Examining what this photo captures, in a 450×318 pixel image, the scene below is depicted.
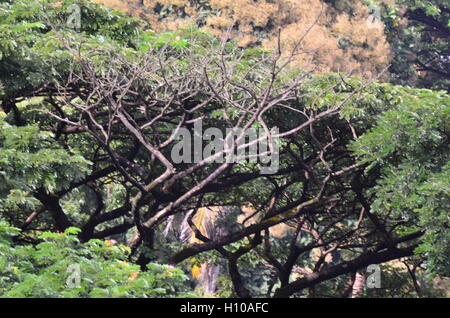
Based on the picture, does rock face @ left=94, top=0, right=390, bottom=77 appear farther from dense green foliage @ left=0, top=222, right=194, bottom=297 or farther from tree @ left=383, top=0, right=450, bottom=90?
dense green foliage @ left=0, top=222, right=194, bottom=297

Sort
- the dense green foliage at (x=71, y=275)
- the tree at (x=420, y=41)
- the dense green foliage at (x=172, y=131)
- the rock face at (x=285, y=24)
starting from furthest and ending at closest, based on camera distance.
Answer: the tree at (x=420, y=41), the rock face at (x=285, y=24), the dense green foliage at (x=172, y=131), the dense green foliage at (x=71, y=275)

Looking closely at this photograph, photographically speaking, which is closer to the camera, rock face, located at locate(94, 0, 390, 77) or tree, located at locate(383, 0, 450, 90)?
rock face, located at locate(94, 0, 390, 77)

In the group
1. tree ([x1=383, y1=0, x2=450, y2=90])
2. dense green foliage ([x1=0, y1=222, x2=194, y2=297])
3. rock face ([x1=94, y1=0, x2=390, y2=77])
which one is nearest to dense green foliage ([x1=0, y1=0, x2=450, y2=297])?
dense green foliage ([x1=0, y1=222, x2=194, y2=297])

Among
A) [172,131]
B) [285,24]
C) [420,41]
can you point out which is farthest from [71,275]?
[420,41]

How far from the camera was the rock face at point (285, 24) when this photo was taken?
2334cm

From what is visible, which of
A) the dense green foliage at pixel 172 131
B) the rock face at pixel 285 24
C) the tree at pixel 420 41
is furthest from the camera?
the tree at pixel 420 41

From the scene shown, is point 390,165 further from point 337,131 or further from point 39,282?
point 39,282

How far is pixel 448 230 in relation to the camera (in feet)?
26.6

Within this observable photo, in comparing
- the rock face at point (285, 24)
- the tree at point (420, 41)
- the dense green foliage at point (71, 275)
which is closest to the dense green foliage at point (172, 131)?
the dense green foliage at point (71, 275)

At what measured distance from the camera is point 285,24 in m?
24.3

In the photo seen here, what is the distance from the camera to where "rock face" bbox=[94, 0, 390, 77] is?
919 inches

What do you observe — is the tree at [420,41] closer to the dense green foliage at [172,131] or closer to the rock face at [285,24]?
the rock face at [285,24]
